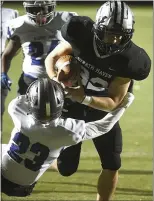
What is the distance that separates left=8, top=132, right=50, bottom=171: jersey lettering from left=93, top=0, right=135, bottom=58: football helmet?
1.34 ft

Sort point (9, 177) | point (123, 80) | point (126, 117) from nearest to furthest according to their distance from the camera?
point (9, 177) → point (123, 80) → point (126, 117)

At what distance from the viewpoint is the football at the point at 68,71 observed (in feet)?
5.38

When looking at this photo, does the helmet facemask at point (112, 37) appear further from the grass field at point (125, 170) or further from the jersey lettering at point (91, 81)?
the grass field at point (125, 170)

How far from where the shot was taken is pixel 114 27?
1546 millimetres

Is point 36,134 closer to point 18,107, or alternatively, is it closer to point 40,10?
point 18,107

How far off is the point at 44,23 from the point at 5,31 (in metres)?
0.38

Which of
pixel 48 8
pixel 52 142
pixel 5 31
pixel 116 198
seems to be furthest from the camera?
pixel 5 31

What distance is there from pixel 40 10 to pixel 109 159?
78 cm

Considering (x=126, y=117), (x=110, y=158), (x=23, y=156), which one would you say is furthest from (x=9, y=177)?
(x=126, y=117)

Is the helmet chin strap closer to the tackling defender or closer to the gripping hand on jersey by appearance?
the tackling defender

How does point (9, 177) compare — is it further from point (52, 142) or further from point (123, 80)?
point (123, 80)

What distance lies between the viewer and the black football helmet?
1.37 meters

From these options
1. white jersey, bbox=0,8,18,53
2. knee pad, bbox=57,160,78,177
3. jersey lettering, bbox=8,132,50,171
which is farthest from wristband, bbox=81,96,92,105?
white jersey, bbox=0,8,18,53

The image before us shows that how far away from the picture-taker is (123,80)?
1682 mm
